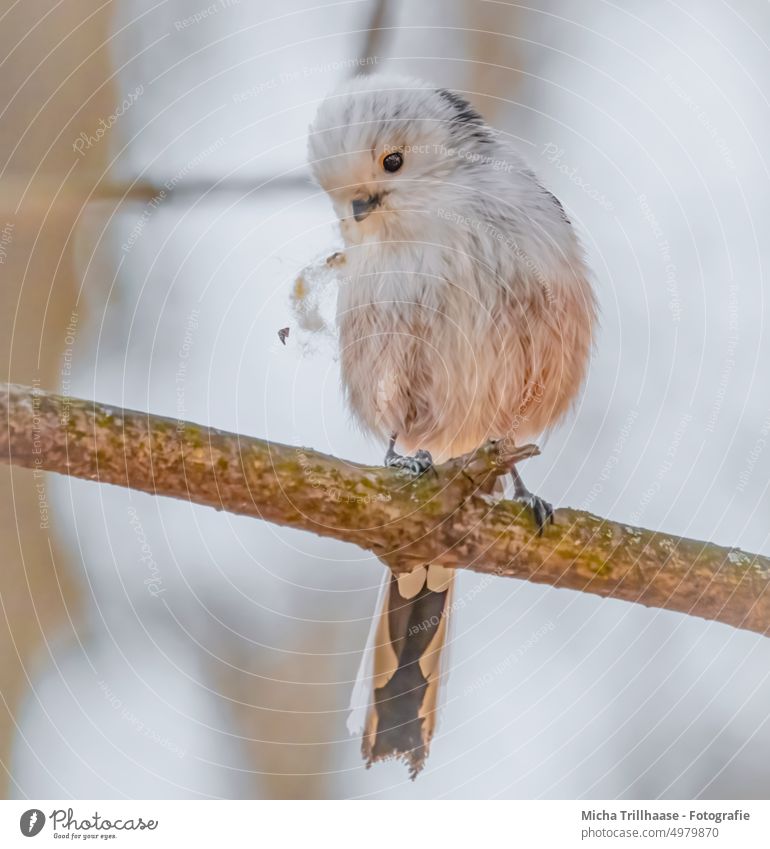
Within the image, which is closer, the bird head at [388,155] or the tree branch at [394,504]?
the tree branch at [394,504]

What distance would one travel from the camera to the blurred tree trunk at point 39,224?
84 cm

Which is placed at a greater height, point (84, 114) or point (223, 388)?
point (84, 114)

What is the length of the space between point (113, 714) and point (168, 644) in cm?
8

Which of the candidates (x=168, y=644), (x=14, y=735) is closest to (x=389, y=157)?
(x=168, y=644)

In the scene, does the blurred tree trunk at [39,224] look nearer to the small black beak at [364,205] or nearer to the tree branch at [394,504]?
the tree branch at [394,504]

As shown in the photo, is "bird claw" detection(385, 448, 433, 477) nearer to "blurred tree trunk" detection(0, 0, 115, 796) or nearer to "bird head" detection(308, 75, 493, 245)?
"bird head" detection(308, 75, 493, 245)

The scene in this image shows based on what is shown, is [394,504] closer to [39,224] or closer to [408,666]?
[408,666]

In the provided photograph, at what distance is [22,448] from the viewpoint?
70 centimetres

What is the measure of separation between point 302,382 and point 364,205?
192mm

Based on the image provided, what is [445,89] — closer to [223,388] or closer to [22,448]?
[223,388]

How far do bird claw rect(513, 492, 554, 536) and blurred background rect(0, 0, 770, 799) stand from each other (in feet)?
0.12
